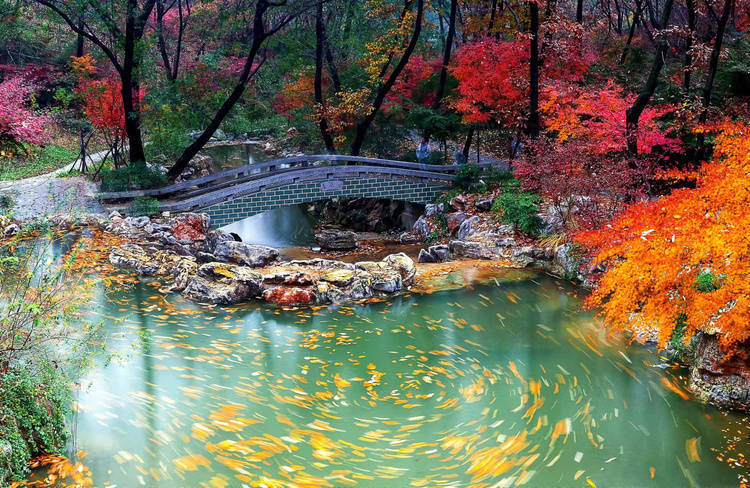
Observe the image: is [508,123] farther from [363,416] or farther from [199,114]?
[363,416]

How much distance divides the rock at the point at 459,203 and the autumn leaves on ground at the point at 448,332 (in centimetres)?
13

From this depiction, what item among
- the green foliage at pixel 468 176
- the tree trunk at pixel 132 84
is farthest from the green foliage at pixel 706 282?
the tree trunk at pixel 132 84

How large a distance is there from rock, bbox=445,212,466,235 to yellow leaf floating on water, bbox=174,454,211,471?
13867 millimetres

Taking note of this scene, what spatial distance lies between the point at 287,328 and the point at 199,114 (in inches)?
451

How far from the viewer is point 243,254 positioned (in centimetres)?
1708

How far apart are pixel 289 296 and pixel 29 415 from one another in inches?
287

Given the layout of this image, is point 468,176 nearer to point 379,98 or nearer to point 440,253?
point 379,98

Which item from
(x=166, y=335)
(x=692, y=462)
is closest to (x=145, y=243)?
(x=166, y=335)

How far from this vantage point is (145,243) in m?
16.3

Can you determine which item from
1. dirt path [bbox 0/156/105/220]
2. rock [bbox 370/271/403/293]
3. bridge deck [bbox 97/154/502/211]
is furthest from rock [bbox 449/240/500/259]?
dirt path [bbox 0/156/105/220]

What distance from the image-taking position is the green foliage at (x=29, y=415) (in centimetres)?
660

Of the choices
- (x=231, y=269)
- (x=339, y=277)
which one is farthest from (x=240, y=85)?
(x=339, y=277)

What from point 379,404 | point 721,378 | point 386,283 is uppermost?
point 386,283

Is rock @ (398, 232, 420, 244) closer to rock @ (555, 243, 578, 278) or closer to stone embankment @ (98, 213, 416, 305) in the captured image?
stone embankment @ (98, 213, 416, 305)
